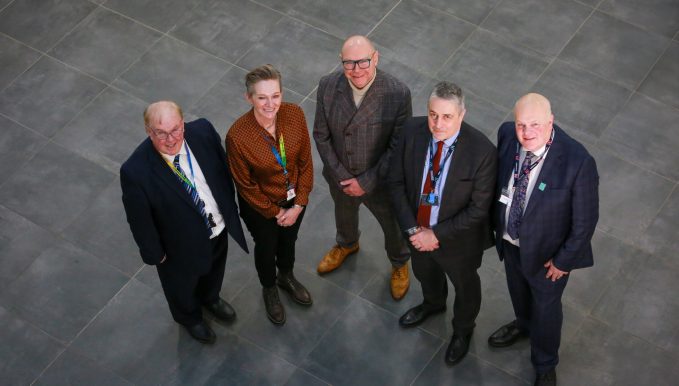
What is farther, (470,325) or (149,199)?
(470,325)

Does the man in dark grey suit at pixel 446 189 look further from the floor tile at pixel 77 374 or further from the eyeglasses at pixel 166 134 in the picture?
the floor tile at pixel 77 374

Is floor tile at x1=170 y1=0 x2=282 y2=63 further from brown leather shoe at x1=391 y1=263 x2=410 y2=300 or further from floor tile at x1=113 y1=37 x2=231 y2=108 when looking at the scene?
brown leather shoe at x1=391 y1=263 x2=410 y2=300

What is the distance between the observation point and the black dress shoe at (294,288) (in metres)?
5.84

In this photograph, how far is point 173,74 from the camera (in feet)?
24.2

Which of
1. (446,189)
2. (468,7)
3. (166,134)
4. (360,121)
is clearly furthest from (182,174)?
(468,7)

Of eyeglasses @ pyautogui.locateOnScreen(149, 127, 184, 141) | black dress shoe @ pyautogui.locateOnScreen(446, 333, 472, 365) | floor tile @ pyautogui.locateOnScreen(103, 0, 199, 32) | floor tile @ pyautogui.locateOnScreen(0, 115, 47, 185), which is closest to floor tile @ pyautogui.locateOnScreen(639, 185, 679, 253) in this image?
black dress shoe @ pyautogui.locateOnScreen(446, 333, 472, 365)

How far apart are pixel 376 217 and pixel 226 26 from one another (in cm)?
286

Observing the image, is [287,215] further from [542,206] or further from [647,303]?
[647,303]

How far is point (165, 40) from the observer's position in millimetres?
7652

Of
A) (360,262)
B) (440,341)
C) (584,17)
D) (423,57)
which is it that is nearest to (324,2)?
(423,57)

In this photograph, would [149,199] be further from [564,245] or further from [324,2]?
[324,2]

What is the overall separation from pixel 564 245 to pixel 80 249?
3.28 metres

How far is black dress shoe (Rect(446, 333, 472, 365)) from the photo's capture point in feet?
18.0

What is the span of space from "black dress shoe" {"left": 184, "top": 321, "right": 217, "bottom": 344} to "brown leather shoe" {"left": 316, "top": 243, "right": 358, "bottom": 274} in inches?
32.9
